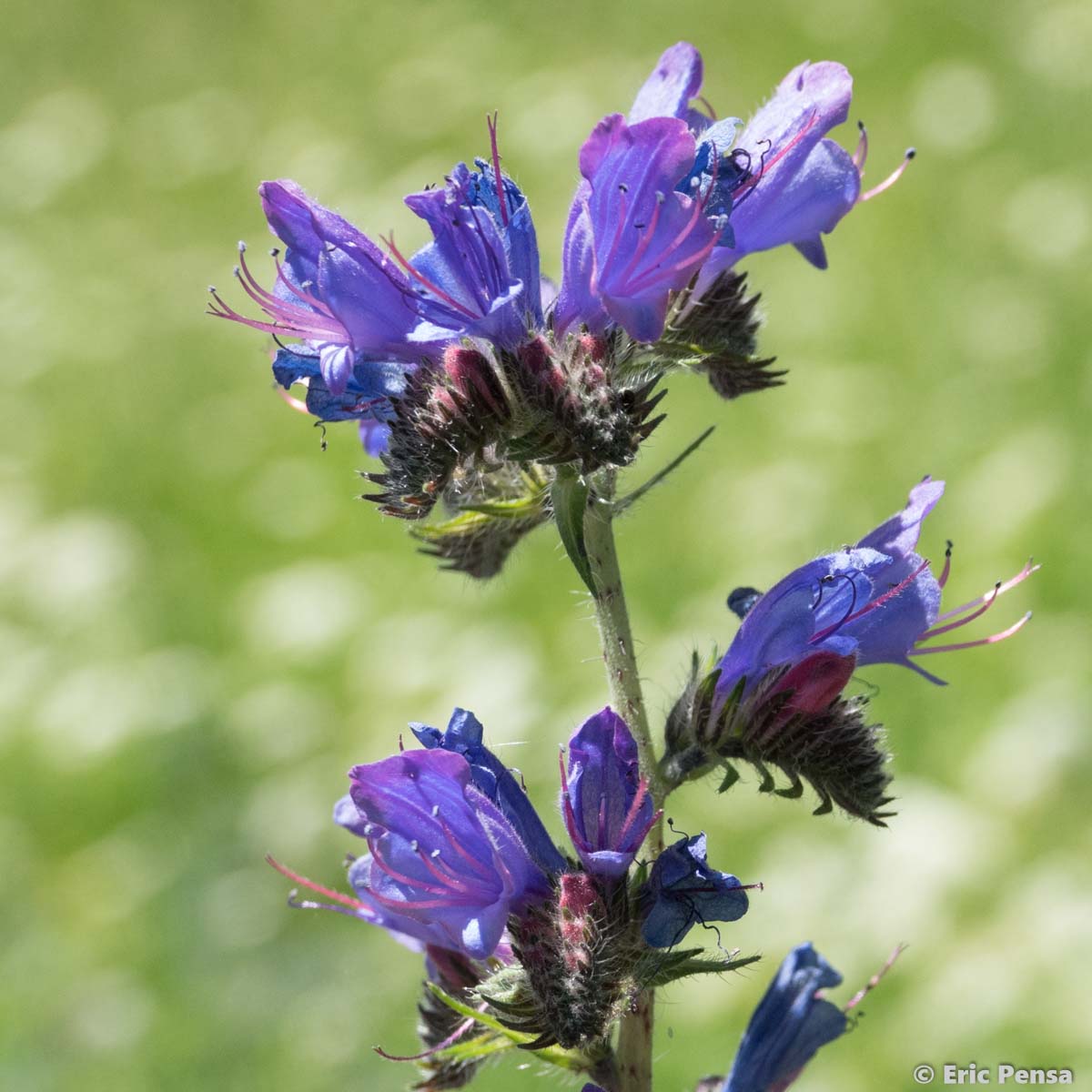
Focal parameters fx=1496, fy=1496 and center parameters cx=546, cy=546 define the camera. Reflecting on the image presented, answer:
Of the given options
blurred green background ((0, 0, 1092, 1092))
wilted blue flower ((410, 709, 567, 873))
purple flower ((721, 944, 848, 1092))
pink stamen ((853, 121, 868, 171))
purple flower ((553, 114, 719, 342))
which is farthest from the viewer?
blurred green background ((0, 0, 1092, 1092))

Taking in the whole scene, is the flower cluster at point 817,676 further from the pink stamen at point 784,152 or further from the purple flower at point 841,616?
the pink stamen at point 784,152

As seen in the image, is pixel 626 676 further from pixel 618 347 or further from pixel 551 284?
pixel 551 284

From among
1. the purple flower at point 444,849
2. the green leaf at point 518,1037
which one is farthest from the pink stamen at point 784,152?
the green leaf at point 518,1037

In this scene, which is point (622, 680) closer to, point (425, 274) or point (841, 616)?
point (841, 616)

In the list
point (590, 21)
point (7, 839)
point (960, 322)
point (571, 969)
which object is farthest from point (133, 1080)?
point (590, 21)

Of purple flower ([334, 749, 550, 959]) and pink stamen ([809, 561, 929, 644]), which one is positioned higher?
pink stamen ([809, 561, 929, 644])

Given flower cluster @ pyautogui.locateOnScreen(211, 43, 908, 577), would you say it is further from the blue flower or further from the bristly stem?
the bristly stem

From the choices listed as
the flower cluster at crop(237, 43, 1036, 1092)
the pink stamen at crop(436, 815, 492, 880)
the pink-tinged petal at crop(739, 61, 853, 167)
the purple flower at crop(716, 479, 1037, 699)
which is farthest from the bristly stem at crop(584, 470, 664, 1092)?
the pink-tinged petal at crop(739, 61, 853, 167)
